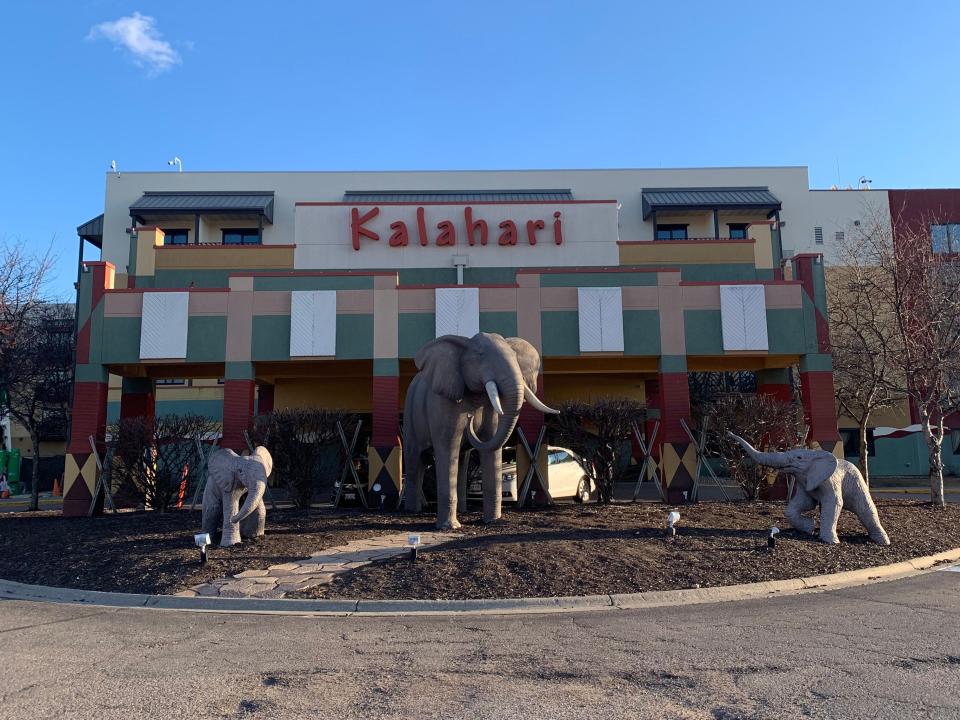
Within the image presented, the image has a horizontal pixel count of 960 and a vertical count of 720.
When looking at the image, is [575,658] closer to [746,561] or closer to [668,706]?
[668,706]

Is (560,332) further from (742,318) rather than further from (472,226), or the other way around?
(472,226)

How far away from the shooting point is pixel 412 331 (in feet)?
61.4

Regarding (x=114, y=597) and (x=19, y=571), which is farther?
(x=19, y=571)

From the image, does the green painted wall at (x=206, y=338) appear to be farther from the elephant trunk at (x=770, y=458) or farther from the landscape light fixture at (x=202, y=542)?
the elephant trunk at (x=770, y=458)

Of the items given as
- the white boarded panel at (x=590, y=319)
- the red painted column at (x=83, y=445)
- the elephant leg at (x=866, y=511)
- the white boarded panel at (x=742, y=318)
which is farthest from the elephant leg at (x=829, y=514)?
the red painted column at (x=83, y=445)

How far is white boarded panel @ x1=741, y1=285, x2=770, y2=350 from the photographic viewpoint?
60.8 feet

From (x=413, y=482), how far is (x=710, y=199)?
75.0ft

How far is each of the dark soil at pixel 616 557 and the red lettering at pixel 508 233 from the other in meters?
11.4

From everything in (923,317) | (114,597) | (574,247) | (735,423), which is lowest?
(114,597)

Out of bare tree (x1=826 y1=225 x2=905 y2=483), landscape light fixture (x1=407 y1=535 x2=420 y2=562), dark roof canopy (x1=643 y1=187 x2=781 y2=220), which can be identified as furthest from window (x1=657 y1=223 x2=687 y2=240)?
landscape light fixture (x1=407 y1=535 x2=420 y2=562)

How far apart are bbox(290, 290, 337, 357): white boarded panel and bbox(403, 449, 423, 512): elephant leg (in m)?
4.53

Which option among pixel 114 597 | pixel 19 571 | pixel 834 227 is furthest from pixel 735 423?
pixel 834 227

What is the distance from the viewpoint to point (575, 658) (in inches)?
239

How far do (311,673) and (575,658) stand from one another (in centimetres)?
208
